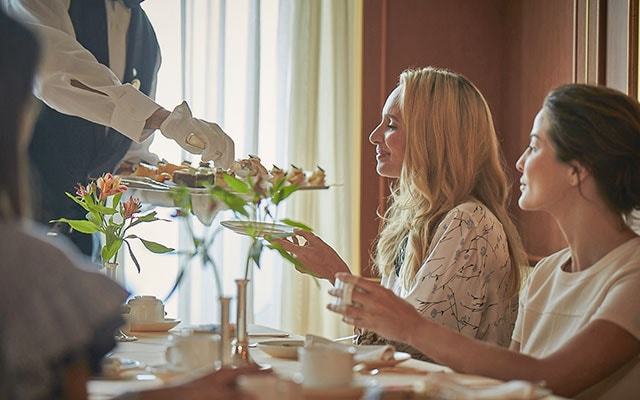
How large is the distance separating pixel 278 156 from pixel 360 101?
449mm

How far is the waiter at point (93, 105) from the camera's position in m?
2.44

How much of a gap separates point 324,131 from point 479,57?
2.58 ft

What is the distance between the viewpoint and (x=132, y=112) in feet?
8.05

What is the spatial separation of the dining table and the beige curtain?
6.90ft

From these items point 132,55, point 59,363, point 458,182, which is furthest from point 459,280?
point 132,55

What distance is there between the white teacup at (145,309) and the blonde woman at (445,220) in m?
0.38

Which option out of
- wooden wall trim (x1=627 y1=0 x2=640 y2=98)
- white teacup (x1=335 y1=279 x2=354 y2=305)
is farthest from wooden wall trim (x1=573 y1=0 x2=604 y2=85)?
white teacup (x1=335 y1=279 x2=354 y2=305)

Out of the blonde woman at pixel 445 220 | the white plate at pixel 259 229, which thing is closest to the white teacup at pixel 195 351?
the white plate at pixel 259 229

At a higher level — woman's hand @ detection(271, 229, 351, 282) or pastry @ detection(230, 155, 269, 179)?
pastry @ detection(230, 155, 269, 179)

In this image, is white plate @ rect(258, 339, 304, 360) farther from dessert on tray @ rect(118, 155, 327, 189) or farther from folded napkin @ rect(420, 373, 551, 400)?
folded napkin @ rect(420, 373, 551, 400)

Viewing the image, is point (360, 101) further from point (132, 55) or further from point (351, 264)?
point (132, 55)

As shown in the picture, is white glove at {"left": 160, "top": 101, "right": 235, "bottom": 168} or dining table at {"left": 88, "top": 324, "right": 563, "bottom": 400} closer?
dining table at {"left": 88, "top": 324, "right": 563, "bottom": 400}

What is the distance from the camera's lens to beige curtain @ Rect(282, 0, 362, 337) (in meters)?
3.99

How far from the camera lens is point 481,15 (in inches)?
160
